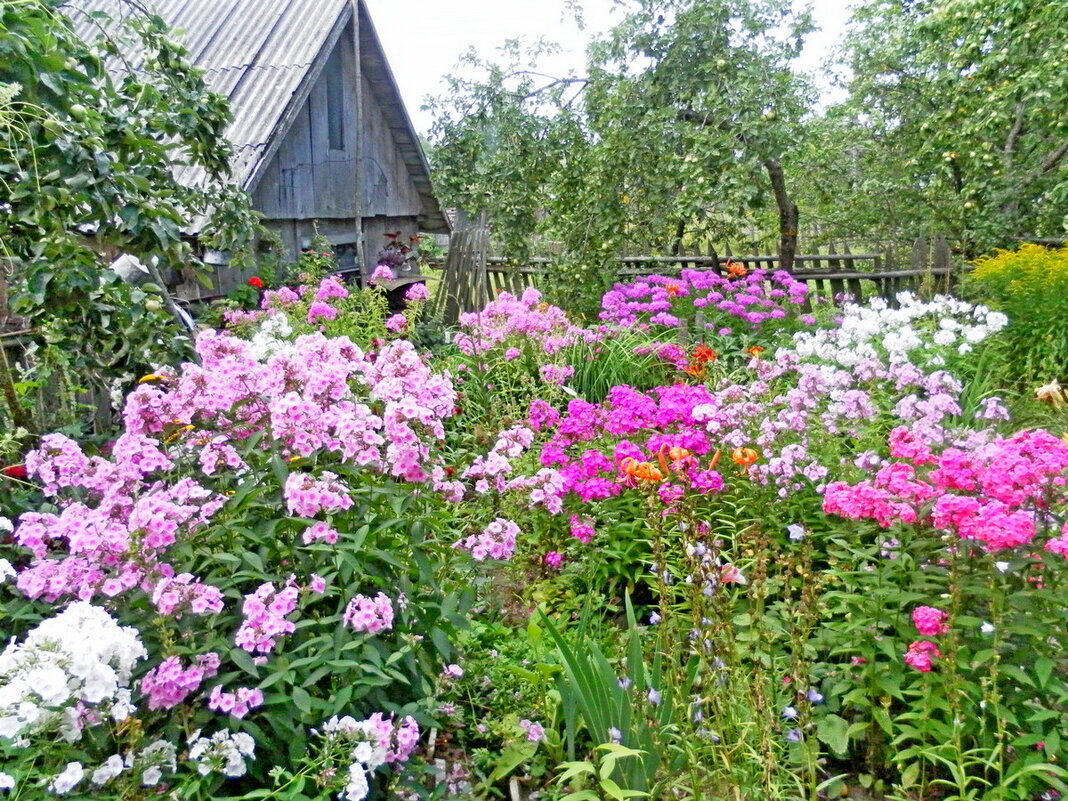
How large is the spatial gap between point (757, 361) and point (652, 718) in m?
2.59

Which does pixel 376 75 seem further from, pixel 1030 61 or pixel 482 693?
pixel 482 693

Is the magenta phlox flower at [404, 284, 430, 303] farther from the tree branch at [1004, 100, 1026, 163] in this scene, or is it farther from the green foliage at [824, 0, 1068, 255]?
the tree branch at [1004, 100, 1026, 163]

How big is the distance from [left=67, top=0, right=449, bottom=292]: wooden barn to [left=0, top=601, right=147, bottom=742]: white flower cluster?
731cm

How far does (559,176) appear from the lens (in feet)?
30.9

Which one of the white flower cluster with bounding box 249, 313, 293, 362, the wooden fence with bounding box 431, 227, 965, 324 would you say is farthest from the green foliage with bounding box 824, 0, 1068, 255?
the white flower cluster with bounding box 249, 313, 293, 362

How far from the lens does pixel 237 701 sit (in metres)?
1.96

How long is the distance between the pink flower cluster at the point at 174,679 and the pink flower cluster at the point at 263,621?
0.27 feet

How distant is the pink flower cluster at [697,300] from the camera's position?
24.1 ft

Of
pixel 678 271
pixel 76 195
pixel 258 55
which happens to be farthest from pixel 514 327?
pixel 258 55

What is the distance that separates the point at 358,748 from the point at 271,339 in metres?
2.98

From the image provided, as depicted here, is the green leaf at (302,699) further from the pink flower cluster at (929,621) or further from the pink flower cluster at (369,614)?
the pink flower cluster at (929,621)

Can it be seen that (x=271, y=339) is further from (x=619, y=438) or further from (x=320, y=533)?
(x=320, y=533)

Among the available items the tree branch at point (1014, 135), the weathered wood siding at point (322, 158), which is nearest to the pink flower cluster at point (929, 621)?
Result: the weathered wood siding at point (322, 158)

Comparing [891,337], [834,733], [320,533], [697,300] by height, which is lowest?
[834,733]
